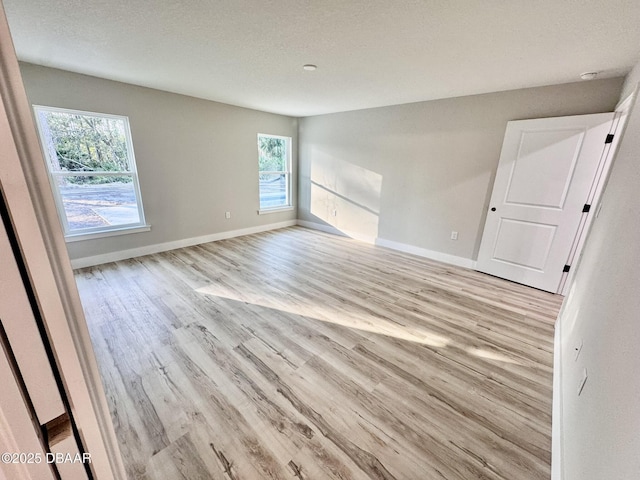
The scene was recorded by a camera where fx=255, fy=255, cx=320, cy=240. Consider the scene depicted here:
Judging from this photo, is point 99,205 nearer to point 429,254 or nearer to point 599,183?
point 429,254

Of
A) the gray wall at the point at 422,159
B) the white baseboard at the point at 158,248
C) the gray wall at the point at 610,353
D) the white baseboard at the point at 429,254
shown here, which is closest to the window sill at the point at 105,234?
the white baseboard at the point at 158,248

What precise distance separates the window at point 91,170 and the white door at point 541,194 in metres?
4.98

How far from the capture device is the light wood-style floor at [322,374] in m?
1.30

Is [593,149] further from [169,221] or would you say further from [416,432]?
[169,221]

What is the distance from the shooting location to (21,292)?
440 millimetres

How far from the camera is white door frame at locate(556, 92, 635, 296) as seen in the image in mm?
2316

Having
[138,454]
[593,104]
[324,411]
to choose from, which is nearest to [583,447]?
[324,411]

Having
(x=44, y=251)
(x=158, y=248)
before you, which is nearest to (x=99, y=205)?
(x=158, y=248)

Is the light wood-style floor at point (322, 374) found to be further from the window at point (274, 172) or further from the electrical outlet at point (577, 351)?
the window at point (274, 172)

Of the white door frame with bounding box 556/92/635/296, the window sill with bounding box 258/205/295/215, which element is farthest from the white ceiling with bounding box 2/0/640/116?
the window sill with bounding box 258/205/295/215

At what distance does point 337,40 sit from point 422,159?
2.45 meters

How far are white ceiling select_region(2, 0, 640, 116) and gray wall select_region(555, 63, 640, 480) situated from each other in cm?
86

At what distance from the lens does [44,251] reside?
0.46 m

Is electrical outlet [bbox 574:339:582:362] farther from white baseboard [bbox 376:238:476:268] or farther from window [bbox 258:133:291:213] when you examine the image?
window [bbox 258:133:291:213]
